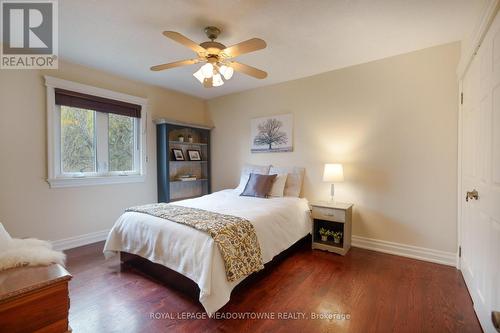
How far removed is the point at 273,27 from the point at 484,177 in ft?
6.79

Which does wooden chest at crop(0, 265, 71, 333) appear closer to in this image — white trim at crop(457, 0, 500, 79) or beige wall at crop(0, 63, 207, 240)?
beige wall at crop(0, 63, 207, 240)

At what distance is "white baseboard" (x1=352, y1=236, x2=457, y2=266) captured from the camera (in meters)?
2.56

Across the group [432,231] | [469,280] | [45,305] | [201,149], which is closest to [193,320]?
[45,305]

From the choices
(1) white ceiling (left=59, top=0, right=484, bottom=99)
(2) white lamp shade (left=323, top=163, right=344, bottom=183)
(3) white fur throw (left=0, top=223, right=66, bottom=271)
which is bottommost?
(3) white fur throw (left=0, top=223, right=66, bottom=271)

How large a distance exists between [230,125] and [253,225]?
268 centimetres

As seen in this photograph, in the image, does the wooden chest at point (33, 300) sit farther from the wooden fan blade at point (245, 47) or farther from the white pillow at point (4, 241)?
the wooden fan blade at point (245, 47)

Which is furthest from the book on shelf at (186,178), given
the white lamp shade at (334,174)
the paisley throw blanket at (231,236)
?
the white lamp shade at (334,174)

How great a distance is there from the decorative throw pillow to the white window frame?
1801 mm

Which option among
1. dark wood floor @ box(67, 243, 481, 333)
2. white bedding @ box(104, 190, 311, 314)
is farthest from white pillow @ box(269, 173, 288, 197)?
dark wood floor @ box(67, 243, 481, 333)

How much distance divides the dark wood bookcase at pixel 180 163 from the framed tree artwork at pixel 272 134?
1.09 m

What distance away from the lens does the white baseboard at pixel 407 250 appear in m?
2.56

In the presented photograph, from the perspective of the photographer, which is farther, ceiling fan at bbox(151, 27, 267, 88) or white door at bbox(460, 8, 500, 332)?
ceiling fan at bbox(151, 27, 267, 88)

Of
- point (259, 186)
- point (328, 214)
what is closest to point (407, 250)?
point (328, 214)

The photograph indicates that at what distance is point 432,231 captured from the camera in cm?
264
